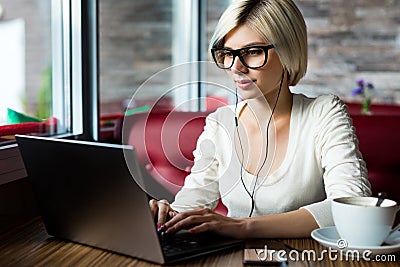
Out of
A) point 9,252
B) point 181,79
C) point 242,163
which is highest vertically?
point 181,79

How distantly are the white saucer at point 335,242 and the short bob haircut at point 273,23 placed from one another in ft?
1.63

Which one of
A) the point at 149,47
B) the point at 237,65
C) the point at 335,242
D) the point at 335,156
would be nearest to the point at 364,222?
the point at 335,242

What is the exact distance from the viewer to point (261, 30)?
5.34 feet

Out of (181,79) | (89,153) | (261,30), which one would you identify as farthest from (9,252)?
(181,79)

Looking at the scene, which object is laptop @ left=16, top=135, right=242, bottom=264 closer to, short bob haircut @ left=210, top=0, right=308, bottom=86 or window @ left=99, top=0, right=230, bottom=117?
short bob haircut @ left=210, top=0, right=308, bottom=86

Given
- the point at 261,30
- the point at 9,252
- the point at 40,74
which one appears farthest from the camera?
the point at 40,74

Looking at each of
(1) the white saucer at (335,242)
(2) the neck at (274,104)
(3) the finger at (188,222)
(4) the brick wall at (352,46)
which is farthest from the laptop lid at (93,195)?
(4) the brick wall at (352,46)

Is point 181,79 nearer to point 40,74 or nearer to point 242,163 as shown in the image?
point 40,74

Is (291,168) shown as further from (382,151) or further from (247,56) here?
(382,151)

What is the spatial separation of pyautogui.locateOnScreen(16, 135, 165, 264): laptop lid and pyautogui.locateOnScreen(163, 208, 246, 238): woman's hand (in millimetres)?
140

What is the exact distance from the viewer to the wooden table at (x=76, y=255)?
119 centimetres

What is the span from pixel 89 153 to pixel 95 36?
1205mm

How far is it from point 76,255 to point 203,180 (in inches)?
22.5

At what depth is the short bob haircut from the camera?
5.35ft
